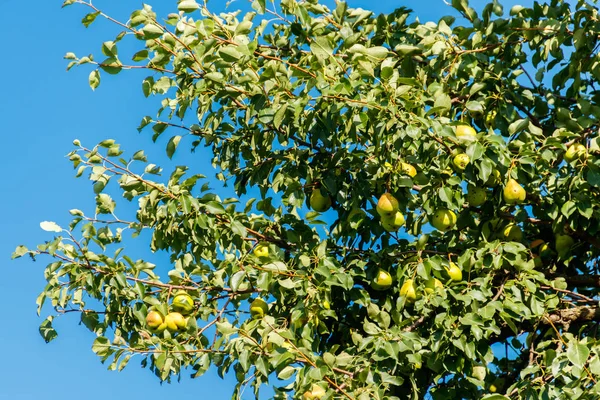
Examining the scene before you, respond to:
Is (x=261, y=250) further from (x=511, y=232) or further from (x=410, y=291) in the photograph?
(x=511, y=232)

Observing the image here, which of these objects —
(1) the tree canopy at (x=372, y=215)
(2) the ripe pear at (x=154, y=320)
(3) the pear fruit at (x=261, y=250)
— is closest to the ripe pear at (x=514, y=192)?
(1) the tree canopy at (x=372, y=215)

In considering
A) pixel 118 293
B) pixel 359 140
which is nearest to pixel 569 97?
pixel 359 140

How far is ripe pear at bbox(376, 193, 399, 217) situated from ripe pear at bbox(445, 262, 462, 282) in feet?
1.41

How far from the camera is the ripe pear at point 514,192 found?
15.4ft

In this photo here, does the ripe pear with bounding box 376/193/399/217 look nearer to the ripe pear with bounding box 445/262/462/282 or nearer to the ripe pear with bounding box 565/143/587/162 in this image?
the ripe pear with bounding box 445/262/462/282

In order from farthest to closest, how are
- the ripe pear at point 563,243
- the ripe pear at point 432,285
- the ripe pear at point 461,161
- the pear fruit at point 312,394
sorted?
1. the ripe pear at point 563,243
2. the ripe pear at point 432,285
3. the ripe pear at point 461,161
4. the pear fruit at point 312,394

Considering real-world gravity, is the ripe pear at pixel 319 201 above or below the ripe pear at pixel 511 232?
above

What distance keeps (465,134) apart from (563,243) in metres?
1.08

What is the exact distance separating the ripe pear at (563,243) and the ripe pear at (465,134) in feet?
3.25

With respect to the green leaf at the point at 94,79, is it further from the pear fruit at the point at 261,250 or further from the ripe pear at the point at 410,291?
the ripe pear at the point at 410,291

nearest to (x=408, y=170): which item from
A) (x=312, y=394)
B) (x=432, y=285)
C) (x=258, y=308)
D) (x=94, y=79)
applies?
(x=432, y=285)

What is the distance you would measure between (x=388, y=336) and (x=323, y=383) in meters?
0.42

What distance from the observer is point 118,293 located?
5.11 metres

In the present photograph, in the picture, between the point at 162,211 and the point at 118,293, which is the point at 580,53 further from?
the point at 118,293
